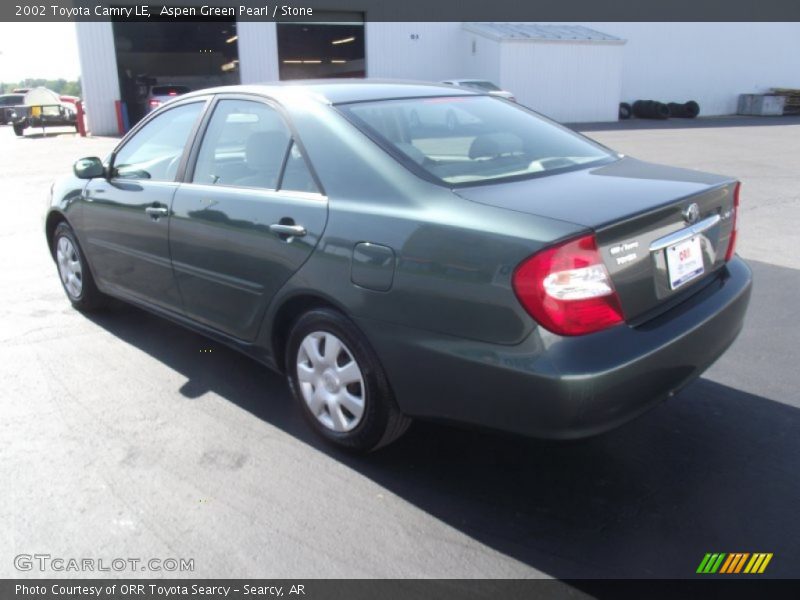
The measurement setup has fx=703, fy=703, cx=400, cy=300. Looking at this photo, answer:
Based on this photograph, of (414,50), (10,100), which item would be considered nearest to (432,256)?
(414,50)

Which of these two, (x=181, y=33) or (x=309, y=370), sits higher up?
(x=181, y=33)

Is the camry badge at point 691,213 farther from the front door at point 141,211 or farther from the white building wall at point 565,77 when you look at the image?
the white building wall at point 565,77

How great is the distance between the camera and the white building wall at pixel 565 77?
26625 mm

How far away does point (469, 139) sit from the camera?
340 centimetres

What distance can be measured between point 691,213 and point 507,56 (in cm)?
2520

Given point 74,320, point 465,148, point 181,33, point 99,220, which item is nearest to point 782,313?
point 465,148

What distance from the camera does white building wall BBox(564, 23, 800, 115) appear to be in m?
31.2

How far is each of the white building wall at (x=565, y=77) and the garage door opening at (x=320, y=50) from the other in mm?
6200

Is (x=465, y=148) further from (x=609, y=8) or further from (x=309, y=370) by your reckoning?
(x=609, y=8)

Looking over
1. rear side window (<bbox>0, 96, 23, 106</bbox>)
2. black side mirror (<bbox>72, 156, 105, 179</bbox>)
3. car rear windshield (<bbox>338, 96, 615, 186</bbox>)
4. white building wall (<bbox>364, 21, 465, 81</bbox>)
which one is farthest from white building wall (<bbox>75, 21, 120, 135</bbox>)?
car rear windshield (<bbox>338, 96, 615, 186</bbox>)

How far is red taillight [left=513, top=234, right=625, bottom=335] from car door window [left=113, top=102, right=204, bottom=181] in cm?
241

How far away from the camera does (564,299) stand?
7.82 ft

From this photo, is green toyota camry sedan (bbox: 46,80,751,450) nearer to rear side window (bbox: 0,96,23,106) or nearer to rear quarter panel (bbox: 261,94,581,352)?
rear quarter panel (bbox: 261,94,581,352)

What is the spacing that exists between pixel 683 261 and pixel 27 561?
2736mm
